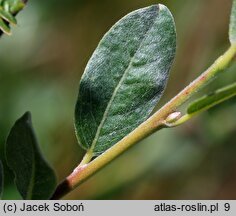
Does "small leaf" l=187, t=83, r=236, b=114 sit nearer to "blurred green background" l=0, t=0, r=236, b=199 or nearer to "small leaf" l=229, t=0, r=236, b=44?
"small leaf" l=229, t=0, r=236, b=44

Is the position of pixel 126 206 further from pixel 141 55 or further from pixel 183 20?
pixel 183 20

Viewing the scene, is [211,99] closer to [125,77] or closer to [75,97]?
[125,77]

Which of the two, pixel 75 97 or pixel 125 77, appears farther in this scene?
pixel 75 97

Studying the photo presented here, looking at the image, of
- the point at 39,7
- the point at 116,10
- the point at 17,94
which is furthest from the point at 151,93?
the point at 116,10

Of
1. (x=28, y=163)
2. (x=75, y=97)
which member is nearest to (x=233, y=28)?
(x=28, y=163)

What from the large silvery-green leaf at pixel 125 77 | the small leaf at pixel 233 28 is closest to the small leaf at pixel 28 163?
the large silvery-green leaf at pixel 125 77

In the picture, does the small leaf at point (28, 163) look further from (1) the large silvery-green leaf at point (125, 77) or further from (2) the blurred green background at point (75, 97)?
(2) the blurred green background at point (75, 97)
